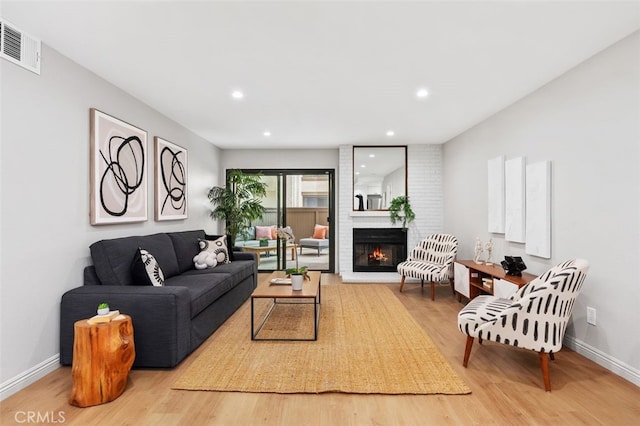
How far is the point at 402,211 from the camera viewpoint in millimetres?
6066

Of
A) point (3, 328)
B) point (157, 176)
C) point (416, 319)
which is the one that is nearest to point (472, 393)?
point (416, 319)

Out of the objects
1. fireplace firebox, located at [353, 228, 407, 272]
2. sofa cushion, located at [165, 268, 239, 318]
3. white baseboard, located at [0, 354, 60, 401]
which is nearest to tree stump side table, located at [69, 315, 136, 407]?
white baseboard, located at [0, 354, 60, 401]

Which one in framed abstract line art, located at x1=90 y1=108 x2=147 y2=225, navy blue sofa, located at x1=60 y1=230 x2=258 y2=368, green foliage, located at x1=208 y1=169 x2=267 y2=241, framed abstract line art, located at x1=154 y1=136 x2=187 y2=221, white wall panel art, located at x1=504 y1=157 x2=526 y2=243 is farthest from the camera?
green foliage, located at x1=208 y1=169 x2=267 y2=241

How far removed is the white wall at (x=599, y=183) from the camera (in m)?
2.35

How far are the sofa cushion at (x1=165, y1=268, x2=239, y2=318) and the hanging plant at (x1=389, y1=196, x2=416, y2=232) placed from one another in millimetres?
3309

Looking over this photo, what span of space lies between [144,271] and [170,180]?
1.79 metres

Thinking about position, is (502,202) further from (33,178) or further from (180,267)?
(33,178)

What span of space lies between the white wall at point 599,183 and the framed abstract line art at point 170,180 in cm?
430

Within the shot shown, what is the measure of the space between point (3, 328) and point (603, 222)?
14.5 feet

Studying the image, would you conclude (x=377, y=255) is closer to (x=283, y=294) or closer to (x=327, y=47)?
(x=283, y=294)

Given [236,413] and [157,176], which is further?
[157,176]

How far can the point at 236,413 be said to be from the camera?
6.55 ft

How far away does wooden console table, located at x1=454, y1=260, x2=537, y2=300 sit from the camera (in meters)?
3.22

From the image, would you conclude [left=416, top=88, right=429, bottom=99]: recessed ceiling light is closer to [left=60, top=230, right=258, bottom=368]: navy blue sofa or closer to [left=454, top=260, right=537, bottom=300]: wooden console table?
[left=454, top=260, right=537, bottom=300]: wooden console table
